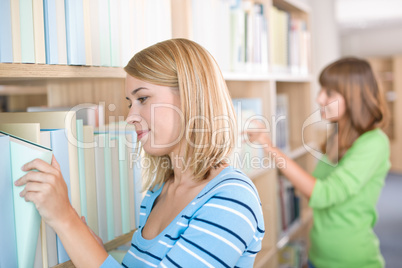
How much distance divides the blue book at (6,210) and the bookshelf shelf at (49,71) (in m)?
0.15

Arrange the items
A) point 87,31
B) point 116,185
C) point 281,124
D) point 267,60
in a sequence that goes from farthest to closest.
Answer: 1. point 281,124
2. point 267,60
3. point 116,185
4. point 87,31

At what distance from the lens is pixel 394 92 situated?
22.6ft

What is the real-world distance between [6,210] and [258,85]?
4.82 ft

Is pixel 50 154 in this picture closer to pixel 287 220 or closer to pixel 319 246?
pixel 319 246

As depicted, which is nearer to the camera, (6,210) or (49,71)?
(6,210)

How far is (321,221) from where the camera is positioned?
190 cm

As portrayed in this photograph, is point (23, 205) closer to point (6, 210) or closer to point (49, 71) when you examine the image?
point (6, 210)

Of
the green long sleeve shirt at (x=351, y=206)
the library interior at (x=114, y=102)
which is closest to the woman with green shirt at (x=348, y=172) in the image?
the green long sleeve shirt at (x=351, y=206)

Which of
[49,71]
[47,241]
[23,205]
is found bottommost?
[47,241]

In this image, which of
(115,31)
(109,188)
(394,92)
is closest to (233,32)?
(115,31)

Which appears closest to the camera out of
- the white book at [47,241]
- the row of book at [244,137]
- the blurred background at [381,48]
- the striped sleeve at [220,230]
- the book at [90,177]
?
the striped sleeve at [220,230]

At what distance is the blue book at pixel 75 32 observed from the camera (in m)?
0.97

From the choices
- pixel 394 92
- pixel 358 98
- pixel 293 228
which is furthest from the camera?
pixel 394 92

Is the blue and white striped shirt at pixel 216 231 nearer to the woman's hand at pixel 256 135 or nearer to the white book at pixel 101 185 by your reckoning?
the white book at pixel 101 185
